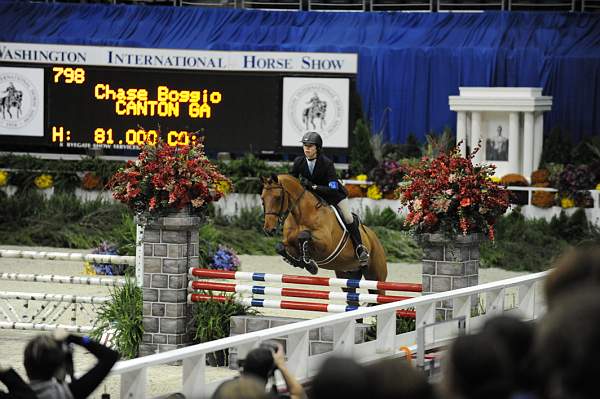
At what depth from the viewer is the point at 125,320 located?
1336cm

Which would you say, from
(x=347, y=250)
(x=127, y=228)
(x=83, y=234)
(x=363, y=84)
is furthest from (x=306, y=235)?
(x=363, y=84)

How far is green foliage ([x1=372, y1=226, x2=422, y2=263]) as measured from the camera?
849 inches

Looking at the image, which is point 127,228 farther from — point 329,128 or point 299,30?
point 299,30

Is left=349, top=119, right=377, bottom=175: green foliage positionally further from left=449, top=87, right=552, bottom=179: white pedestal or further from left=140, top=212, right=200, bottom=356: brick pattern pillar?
left=140, top=212, right=200, bottom=356: brick pattern pillar

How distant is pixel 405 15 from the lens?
28.0m

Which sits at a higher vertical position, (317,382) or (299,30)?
(299,30)

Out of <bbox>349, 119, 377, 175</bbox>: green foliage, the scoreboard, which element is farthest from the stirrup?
<bbox>349, 119, 377, 175</bbox>: green foliage

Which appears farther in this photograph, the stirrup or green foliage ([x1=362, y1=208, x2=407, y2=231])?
green foliage ([x1=362, y1=208, x2=407, y2=231])

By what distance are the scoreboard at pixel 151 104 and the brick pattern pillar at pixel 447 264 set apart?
34.5ft

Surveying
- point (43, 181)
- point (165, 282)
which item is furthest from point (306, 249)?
point (43, 181)

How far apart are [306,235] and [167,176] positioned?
5.25 ft

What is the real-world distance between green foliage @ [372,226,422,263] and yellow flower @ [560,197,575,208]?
271 centimetres

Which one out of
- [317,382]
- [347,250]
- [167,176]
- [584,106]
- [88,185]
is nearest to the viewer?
[317,382]

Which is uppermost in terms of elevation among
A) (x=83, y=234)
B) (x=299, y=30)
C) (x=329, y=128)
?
(x=299, y=30)
